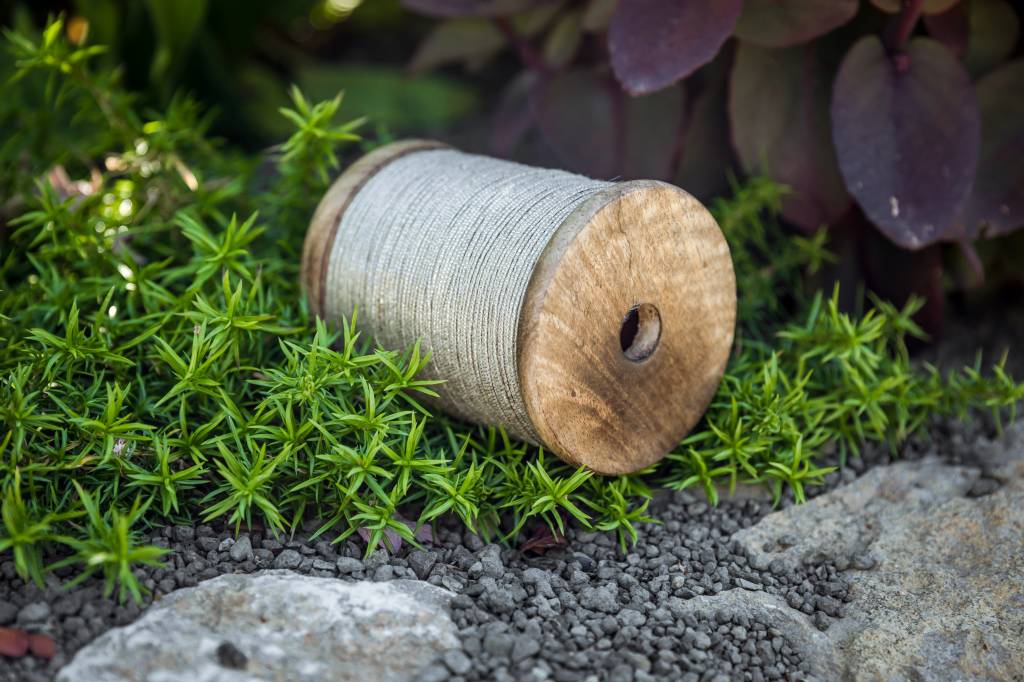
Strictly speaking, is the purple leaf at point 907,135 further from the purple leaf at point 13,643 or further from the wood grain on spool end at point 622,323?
the purple leaf at point 13,643

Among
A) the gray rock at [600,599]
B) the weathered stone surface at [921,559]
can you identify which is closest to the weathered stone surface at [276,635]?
the gray rock at [600,599]

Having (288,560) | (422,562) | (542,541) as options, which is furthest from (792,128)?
(288,560)

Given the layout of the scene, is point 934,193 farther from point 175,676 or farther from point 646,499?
point 175,676

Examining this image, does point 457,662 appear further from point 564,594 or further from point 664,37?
point 664,37

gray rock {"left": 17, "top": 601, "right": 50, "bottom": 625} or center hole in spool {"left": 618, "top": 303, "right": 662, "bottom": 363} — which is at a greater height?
center hole in spool {"left": 618, "top": 303, "right": 662, "bottom": 363}

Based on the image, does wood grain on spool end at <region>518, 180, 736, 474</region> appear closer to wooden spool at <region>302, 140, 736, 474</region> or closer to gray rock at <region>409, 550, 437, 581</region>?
wooden spool at <region>302, 140, 736, 474</region>

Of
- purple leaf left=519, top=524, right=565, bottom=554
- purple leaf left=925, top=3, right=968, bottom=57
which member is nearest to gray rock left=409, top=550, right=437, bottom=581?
purple leaf left=519, top=524, right=565, bottom=554
